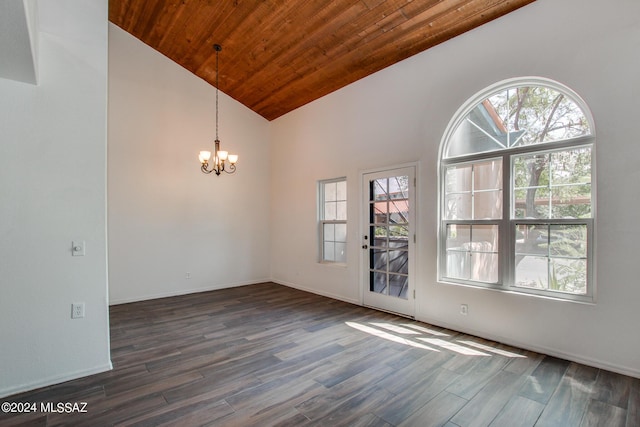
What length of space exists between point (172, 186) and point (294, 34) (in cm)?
311

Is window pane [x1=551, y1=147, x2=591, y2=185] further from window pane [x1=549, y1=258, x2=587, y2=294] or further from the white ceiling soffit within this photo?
the white ceiling soffit

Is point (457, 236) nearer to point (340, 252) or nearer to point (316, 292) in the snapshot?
point (340, 252)

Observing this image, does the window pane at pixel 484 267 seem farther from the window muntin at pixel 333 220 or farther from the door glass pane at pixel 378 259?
the window muntin at pixel 333 220

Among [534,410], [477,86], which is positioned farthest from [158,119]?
[534,410]

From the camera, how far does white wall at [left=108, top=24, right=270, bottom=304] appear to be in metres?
4.76

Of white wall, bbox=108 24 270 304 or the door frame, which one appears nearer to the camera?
the door frame

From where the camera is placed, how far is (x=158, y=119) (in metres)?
5.09

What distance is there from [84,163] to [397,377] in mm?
3175

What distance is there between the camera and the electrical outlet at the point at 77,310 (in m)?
2.54

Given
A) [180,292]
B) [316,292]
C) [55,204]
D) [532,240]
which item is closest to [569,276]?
[532,240]

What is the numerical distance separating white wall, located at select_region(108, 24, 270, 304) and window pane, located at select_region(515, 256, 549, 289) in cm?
454

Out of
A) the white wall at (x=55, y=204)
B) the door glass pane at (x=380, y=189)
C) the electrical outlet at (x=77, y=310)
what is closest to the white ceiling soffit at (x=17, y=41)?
the white wall at (x=55, y=204)

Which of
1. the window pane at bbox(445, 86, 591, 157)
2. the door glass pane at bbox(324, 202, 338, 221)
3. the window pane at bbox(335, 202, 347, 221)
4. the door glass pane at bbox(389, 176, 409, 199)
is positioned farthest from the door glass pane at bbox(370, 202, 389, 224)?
the window pane at bbox(445, 86, 591, 157)

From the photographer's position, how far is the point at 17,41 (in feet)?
6.13
